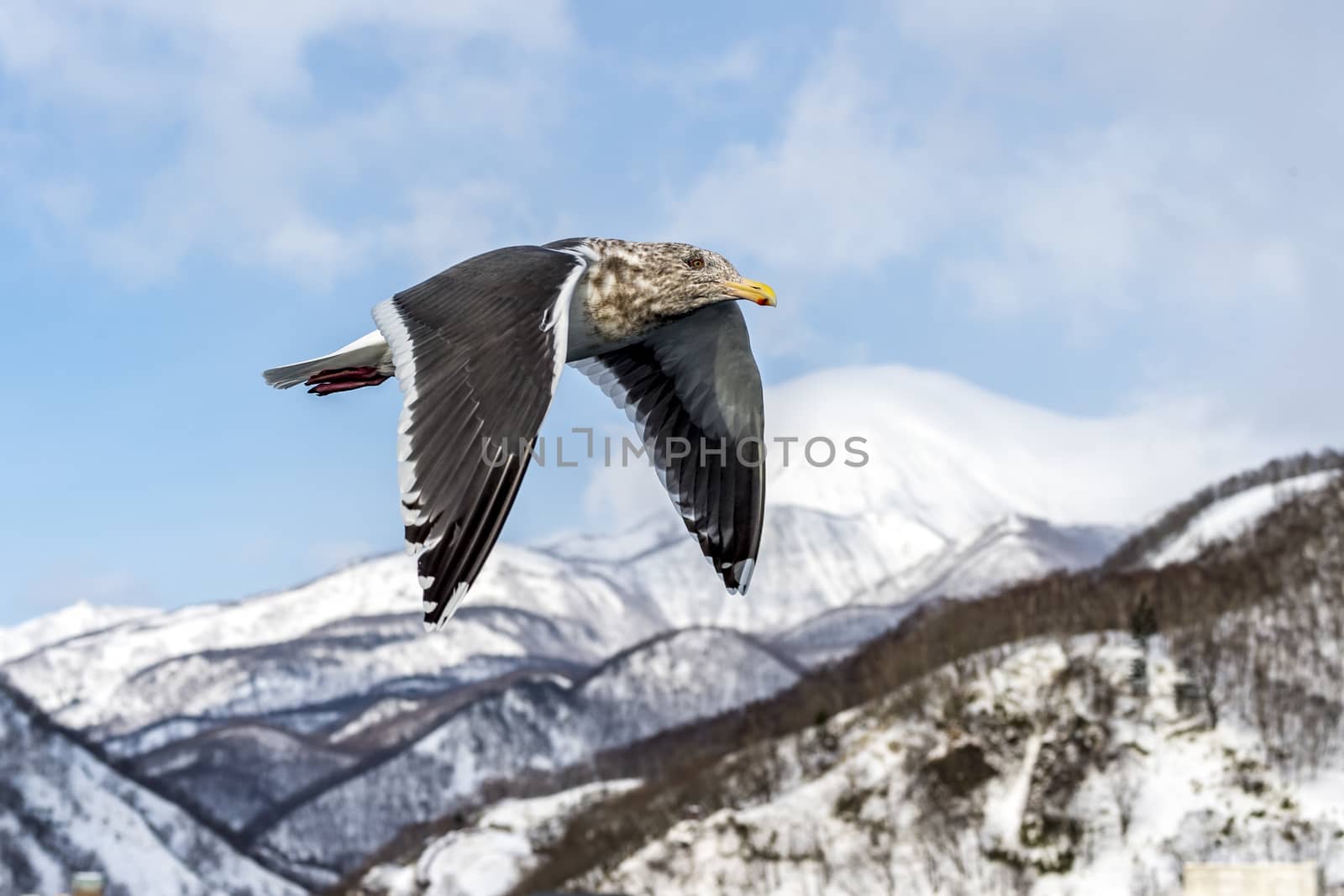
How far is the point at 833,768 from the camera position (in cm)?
13850

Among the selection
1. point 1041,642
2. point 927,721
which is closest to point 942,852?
point 927,721

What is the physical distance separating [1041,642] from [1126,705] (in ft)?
49.1

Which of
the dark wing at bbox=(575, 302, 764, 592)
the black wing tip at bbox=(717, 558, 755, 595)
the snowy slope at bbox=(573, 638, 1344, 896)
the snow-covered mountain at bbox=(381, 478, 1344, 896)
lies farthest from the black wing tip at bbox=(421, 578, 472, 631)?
the snow-covered mountain at bbox=(381, 478, 1344, 896)

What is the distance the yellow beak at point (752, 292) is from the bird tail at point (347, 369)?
1891 millimetres

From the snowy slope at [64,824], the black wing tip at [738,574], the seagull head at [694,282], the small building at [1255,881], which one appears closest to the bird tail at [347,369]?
the seagull head at [694,282]

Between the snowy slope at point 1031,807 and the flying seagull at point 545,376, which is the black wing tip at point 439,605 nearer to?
the flying seagull at point 545,376

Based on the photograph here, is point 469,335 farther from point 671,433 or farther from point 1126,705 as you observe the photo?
point 1126,705

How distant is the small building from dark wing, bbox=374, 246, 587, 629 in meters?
60.5

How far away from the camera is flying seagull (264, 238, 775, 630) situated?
5.87 metres

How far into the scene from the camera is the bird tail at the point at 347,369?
28.2 ft

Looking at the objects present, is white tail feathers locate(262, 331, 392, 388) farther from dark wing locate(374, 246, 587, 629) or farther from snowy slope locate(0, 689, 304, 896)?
snowy slope locate(0, 689, 304, 896)

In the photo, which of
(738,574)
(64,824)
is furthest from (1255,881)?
(64,824)

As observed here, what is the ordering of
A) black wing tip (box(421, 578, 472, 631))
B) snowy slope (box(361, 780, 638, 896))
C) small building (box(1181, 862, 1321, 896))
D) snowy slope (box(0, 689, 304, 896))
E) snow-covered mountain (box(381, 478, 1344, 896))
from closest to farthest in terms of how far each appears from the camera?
black wing tip (box(421, 578, 472, 631)) → small building (box(1181, 862, 1321, 896)) → snow-covered mountain (box(381, 478, 1344, 896)) → snowy slope (box(0, 689, 304, 896)) → snowy slope (box(361, 780, 638, 896))

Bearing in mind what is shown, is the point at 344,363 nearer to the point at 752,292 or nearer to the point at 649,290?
the point at 649,290
